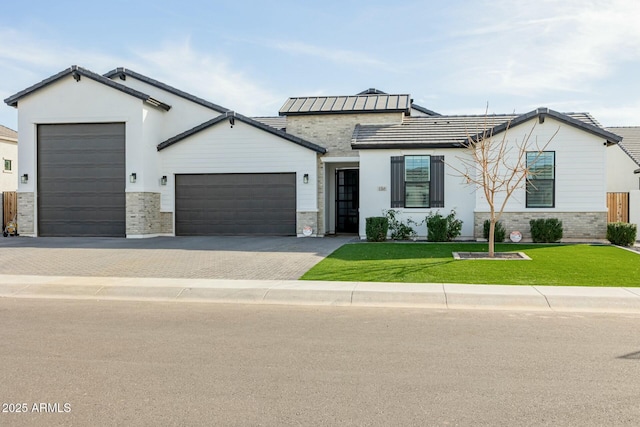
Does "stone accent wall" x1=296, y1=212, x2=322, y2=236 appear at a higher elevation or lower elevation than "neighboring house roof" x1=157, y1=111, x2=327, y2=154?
lower

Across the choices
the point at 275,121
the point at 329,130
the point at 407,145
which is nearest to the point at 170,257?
the point at 407,145

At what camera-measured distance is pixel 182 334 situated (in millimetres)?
6895

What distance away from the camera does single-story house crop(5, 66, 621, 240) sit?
19.8m

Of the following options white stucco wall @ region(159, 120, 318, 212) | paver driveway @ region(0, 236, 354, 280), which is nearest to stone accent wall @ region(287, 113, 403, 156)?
white stucco wall @ region(159, 120, 318, 212)

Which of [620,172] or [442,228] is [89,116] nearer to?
[442,228]

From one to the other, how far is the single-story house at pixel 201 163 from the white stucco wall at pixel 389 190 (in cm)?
5

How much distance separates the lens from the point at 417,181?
762 inches

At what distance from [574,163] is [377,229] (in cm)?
687

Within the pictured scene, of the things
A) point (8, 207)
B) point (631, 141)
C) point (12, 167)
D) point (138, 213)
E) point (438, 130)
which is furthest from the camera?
point (631, 141)

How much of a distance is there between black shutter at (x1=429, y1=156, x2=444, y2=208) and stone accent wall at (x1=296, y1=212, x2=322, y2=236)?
4443 mm

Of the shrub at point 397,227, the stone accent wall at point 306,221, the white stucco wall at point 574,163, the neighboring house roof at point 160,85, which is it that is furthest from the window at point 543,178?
the neighboring house roof at point 160,85

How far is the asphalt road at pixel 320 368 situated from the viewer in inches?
169

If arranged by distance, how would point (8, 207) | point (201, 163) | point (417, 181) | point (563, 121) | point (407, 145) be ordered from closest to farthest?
point (563, 121) → point (407, 145) → point (417, 181) → point (201, 163) → point (8, 207)

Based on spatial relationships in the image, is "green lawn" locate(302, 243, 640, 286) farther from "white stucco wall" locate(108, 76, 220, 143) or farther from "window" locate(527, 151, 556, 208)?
"white stucco wall" locate(108, 76, 220, 143)
